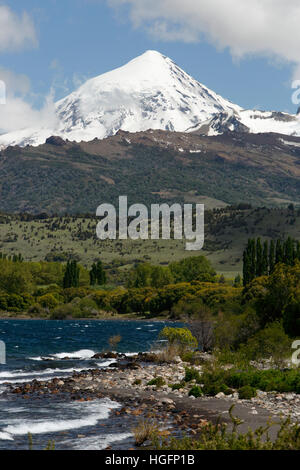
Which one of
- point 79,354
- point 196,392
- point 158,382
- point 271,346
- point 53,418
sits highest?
point 271,346

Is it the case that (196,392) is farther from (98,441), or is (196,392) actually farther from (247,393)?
(98,441)

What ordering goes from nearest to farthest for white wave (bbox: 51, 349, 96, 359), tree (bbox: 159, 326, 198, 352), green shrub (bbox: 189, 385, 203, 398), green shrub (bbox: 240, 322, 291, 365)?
1. green shrub (bbox: 189, 385, 203, 398)
2. green shrub (bbox: 240, 322, 291, 365)
3. tree (bbox: 159, 326, 198, 352)
4. white wave (bbox: 51, 349, 96, 359)

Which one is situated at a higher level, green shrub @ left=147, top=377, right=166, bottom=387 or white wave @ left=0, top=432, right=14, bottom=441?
white wave @ left=0, top=432, right=14, bottom=441

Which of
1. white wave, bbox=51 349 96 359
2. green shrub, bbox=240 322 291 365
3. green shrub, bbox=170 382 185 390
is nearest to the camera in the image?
green shrub, bbox=170 382 185 390

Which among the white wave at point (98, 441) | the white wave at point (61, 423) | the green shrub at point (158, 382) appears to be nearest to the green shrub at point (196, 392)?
the green shrub at point (158, 382)

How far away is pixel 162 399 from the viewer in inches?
1516

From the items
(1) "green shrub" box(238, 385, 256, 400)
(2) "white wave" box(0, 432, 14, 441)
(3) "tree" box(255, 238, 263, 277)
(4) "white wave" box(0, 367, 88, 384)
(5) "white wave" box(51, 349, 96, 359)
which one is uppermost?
(3) "tree" box(255, 238, 263, 277)

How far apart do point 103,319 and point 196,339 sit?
12589cm

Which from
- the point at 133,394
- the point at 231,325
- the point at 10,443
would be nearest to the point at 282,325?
the point at 231,325

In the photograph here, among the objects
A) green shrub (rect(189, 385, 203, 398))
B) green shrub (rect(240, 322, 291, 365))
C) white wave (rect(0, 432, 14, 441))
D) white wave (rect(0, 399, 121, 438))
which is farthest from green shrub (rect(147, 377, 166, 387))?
white wave (rect(0, 432, 14, 441))

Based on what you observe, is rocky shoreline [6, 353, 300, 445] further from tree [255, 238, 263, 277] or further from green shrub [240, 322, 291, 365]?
tree [255, 238, 263, 277]

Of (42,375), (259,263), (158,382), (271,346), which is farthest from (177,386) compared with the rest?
(259,263)

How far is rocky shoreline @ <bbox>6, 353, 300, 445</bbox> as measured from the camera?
31.3m

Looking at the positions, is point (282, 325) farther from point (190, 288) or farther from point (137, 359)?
point (190, 288)
